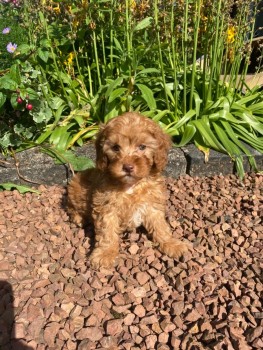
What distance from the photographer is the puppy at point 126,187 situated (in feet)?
9.21

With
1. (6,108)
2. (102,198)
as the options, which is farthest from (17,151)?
(102,198)

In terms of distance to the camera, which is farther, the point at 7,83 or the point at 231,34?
the point at 231,34

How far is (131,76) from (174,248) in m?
2.15

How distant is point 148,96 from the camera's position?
4.32m

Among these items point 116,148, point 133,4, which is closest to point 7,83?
point 116,148

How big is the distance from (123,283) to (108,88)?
226cm

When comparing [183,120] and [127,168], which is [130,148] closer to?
[127,168]

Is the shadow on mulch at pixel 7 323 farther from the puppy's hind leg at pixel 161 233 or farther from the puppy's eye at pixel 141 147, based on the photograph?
the puppy's eye at pixel 141 147

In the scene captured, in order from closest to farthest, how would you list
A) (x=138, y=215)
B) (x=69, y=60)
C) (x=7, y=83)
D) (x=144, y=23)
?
(x=138, y=215), (x=7, y=83), (x=144, y=23), (x=69, y=60)

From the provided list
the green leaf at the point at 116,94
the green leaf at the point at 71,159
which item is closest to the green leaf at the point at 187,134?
the green leaf at the point at 116,94

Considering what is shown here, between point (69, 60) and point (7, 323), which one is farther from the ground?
point (69, 60)

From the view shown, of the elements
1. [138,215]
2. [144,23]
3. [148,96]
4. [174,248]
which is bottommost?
[174,248]

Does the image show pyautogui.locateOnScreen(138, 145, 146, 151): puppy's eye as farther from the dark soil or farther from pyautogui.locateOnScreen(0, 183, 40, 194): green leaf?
pyautogui.locateOnScreen(0, 183, 40, 194): green leaf

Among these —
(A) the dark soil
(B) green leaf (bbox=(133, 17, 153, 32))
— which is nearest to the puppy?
(A) the dark soil
